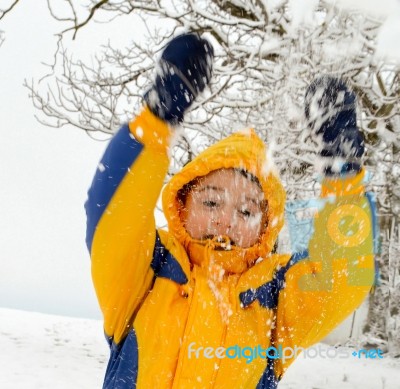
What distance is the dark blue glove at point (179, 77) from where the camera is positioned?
1412 mm

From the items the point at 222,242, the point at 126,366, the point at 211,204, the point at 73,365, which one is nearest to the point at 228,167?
the point at 211,204

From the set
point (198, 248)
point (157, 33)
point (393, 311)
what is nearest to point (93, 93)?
point (157, 33)

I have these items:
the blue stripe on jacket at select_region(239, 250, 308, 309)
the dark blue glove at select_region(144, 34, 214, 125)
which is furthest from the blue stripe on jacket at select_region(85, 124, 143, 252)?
the blue stripe on jacket at select_region(239, 250, 308, 309)

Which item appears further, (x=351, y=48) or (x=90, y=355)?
(x=90, y=355)

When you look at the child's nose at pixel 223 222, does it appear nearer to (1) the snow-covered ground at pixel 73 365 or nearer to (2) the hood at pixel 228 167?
(2) the hood at pixel 228 167

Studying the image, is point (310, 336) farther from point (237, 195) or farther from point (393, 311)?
Answer: point (393, 311)

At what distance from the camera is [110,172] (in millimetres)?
1412

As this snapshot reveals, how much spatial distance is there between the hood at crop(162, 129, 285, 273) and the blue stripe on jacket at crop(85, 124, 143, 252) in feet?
1.22

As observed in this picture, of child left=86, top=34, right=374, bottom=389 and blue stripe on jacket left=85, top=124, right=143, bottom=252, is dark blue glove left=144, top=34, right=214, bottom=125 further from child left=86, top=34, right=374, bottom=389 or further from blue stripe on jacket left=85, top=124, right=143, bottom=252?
blue stripe on jacket left=85, top=124, right=143, bottom=252

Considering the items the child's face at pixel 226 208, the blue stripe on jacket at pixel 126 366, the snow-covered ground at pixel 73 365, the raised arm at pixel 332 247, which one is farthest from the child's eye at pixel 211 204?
the snow-covered ground at pixel 73 365

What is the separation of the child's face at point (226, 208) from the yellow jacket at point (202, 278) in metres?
0.04

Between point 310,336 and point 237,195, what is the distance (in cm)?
55

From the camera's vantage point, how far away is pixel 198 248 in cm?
169

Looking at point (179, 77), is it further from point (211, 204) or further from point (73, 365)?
point (73, 365)
